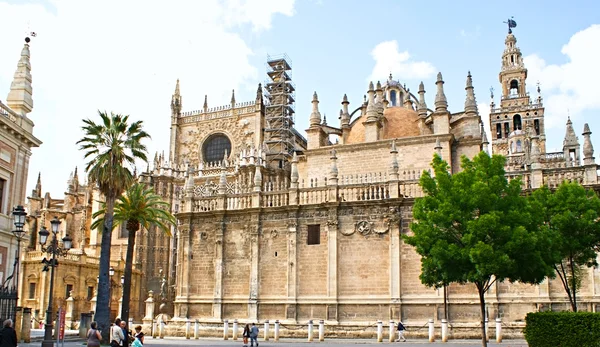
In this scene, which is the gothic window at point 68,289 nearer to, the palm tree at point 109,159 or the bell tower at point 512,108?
the palm tree at point 109,159

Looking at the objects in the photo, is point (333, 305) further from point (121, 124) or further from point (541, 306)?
point (121, 124)

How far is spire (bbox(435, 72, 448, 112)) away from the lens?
2981 centimetres

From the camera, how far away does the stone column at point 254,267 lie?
27281 millimetres

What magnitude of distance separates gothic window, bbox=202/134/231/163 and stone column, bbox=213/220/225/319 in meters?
21.3

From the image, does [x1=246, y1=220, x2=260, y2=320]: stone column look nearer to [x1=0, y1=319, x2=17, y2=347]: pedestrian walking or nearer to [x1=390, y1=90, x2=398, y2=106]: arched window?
[x1=0, y1=319, x2=17, y2=347]: pedestrian walking

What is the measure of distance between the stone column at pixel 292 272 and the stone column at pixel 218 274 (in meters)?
3.68

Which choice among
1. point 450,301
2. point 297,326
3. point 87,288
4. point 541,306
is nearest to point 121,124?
point 297,326

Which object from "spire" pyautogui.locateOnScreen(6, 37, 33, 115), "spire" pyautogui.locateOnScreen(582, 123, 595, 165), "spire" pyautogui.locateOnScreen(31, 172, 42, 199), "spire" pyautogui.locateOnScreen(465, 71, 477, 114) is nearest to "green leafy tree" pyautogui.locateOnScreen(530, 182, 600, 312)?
"spire" pyautogui.locateOnScreen(582, 123, 595, 165)

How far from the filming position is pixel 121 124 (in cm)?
2353

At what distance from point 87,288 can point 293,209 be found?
21.9m

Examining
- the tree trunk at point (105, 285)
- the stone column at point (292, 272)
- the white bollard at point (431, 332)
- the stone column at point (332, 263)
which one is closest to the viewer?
the tree trunk at point (105, 285)

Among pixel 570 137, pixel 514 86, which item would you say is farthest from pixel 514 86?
pixel 570 137

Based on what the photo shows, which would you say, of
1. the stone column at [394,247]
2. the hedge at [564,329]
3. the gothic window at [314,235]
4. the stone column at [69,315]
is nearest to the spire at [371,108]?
the stone column at [394,247]

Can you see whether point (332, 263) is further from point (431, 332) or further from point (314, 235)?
point (431, 332)
